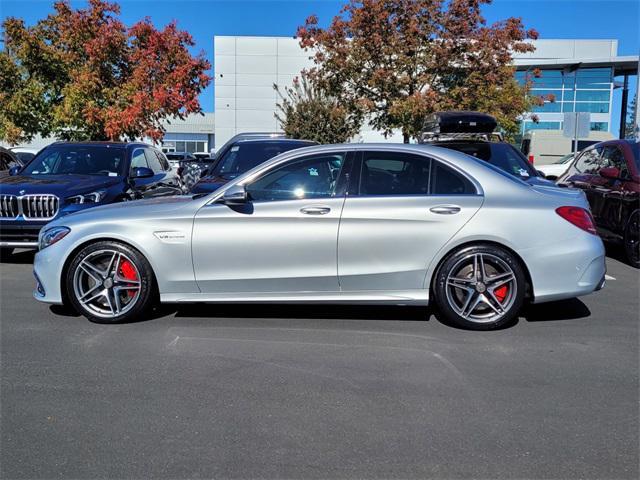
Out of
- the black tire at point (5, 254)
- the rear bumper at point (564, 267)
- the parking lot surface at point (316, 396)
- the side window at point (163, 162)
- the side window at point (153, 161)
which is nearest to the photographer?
the parking lot surface at point (316, 396)

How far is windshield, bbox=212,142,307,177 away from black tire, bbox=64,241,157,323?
387cm

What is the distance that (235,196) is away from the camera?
17.0ft

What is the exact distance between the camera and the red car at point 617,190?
8297 millimetres

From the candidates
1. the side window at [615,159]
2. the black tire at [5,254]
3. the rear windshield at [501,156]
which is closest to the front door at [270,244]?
the rear windshield at [501,156]

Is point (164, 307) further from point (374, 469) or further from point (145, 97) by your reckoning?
point (145, 97)

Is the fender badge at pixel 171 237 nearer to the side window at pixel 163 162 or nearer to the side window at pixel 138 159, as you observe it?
the side window at pixel 138 159

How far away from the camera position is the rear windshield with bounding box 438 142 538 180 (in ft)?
30.0

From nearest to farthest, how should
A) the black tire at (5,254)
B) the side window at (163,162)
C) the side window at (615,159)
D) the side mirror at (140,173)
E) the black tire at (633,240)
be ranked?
the black tire at (633,240) < the side window at (615,159) < the black tire at (5,254) < the side mirror at (140,173) < the side window at (163,162)

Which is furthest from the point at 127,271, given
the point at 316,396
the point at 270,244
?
the point at 316,396

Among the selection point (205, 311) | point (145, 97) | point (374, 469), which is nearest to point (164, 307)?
point (205, 311)

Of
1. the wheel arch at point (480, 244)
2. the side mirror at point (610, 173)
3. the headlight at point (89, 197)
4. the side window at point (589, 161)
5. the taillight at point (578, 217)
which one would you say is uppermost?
the side window at point (589, 161)

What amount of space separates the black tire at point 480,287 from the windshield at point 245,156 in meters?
4.70

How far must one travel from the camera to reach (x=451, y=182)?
534cm

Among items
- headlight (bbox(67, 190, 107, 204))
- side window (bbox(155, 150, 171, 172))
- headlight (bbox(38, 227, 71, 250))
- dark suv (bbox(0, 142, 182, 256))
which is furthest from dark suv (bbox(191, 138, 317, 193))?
headlight (bbox(38, 227, 71, 250))
